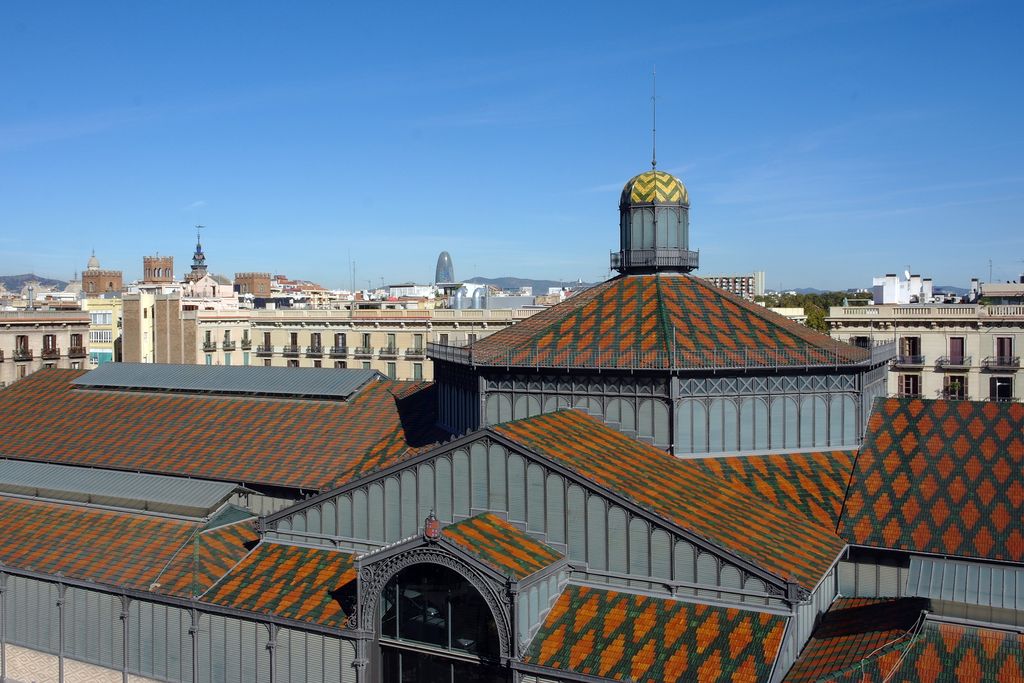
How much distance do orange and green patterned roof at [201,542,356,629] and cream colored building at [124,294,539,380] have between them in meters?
51.8

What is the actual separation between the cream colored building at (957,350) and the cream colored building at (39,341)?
62.7 metres

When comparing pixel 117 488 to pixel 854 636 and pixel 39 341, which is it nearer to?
pixel 854 636

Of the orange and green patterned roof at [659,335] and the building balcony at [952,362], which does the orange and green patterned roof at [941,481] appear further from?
the building balcony at [952,362]

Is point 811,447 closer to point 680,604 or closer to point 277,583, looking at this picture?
point 680,604

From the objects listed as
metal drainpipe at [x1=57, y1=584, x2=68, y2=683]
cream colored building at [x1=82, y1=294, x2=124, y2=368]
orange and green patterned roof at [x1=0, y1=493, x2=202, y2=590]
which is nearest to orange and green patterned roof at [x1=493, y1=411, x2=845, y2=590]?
orange and green patterned roof at [x1=0, y1=493, x2=202, y2=590]

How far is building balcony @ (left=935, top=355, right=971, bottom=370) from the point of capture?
71125 mm

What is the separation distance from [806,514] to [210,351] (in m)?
76.7

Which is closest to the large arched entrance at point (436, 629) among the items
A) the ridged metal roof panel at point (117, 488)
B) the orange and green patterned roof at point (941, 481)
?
the ridged metal roof panel at point (117, 488)

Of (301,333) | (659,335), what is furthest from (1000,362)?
(301,333)

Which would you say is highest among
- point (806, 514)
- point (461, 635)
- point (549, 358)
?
point (549, 358)

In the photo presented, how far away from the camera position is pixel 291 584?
3186 cm

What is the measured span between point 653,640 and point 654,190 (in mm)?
20478

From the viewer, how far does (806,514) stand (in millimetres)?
32438

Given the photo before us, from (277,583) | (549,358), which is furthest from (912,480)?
(277,583)
